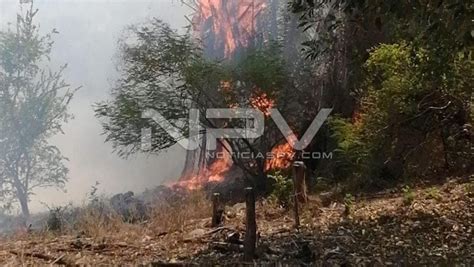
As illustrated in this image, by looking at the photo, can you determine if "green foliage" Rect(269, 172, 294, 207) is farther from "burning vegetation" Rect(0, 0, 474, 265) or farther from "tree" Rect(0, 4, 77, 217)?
"tree" Rect(0, 4, 77, 217)

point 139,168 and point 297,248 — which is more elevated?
point 139,168

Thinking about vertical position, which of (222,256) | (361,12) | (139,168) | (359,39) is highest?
(359,39)

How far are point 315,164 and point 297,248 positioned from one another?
2.74 metres

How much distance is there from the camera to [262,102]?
4562 millimetres

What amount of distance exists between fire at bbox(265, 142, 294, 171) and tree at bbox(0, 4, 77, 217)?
183 centimetres

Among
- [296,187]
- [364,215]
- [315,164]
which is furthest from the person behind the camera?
[315,164]

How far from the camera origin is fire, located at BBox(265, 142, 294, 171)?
4.79 meters

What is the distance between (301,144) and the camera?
4824mm

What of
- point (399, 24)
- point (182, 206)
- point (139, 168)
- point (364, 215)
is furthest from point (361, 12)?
point (139, 168)

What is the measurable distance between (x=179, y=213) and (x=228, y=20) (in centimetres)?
284

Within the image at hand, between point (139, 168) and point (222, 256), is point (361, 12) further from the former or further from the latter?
point (139, 168)

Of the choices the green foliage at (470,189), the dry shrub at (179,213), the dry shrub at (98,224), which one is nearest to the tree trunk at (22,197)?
the dry shrub at (98,224)

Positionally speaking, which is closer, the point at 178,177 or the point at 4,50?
the point at 4,50

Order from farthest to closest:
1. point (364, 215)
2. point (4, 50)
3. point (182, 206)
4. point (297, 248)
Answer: point (4, 50) → point (182, 206) → point (364, 215) → point (297, 248)
